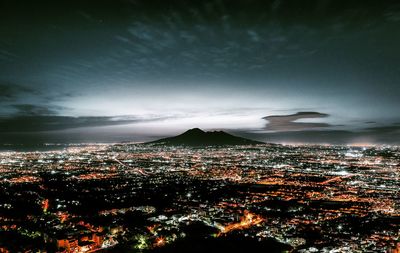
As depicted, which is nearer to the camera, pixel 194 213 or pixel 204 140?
pixel 194 213

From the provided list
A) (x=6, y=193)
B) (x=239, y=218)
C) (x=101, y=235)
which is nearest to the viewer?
(x=101, y=235)

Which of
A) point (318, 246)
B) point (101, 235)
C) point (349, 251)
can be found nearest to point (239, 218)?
point (318, 246)

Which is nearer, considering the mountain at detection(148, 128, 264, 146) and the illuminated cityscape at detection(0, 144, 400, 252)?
the illuminated cityscape at detection(0, 144, 400, 252)

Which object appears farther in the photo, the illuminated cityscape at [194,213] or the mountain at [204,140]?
the mountain at [204,140]

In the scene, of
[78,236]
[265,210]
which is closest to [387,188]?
[265,210]

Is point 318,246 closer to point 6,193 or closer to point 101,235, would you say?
point 101,235

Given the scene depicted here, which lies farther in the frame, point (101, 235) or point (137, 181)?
point (137, 181)

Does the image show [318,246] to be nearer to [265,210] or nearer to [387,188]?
[265,210]

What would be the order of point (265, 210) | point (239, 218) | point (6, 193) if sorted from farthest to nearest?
1. point (6, 193)
2. point (265, 210)
3. point (239, 218)
